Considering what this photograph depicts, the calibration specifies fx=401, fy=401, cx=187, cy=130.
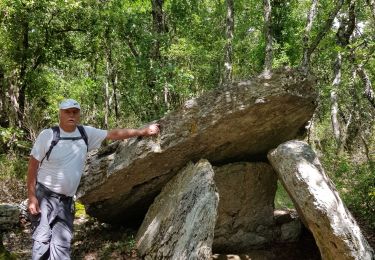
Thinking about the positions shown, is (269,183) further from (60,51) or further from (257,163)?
(60,51)

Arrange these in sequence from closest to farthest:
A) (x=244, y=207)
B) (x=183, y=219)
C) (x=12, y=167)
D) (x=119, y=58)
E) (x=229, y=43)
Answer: (x=183, y=219), (x=244, y=207), (x=12, y=167), (x=229, y=43), (x=119, y=58)

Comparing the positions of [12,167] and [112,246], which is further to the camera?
[12,167]

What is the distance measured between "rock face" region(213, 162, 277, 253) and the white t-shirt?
2.86 meters

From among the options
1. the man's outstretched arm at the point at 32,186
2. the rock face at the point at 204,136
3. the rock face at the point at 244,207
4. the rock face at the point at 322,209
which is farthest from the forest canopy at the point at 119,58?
the man's outstretched arm at the point at 32,186

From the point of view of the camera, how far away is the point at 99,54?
49.8ft

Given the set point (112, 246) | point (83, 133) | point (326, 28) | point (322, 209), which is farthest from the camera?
point (326, 28)

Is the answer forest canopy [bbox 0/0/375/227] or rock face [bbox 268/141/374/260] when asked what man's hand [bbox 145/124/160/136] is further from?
forest canopy [bbox 0/0/375/227]

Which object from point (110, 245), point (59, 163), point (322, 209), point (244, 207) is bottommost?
point (110, 245)

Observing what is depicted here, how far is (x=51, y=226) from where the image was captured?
15.3 feet

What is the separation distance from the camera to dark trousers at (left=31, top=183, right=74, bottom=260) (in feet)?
14.8

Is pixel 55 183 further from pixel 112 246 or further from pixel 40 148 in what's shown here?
pixel 112 246

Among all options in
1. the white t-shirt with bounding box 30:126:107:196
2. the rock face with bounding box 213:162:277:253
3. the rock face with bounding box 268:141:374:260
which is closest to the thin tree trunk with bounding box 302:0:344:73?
the rock face with bounding box 213:162:277:253

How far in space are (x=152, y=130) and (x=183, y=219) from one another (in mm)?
1391

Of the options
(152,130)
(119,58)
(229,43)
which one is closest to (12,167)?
(152,130)
